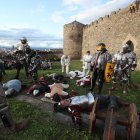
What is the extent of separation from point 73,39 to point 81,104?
91.3ft

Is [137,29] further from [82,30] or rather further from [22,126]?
[82,30]

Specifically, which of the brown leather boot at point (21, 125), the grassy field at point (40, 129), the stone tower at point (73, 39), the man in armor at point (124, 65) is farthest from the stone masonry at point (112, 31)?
the brown leather boot at point (21, 125)

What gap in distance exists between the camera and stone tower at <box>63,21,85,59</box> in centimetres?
3372

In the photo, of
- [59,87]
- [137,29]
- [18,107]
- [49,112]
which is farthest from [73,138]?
[137,29]

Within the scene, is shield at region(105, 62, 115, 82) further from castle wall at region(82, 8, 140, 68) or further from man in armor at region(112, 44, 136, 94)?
castle wall at region(82, 8, 140, 68)

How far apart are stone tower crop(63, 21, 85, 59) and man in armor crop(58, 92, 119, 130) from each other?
27063 millimetres

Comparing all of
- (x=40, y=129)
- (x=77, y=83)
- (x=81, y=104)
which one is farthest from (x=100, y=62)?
(x=40, y=129)

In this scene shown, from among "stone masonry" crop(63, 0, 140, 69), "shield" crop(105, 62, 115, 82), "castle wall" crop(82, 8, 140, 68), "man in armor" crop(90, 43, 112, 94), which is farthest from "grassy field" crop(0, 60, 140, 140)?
"stone masonry" crop(63, 0, 140, 69)

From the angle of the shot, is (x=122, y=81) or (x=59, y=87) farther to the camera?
(x=122, y=81)

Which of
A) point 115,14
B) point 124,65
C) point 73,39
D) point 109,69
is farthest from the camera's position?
point 73,39

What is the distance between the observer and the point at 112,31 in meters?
22.0

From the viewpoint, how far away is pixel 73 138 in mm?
5449

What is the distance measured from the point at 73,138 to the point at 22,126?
3.76ft

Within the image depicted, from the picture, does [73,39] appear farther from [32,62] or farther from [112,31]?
[32,62]
